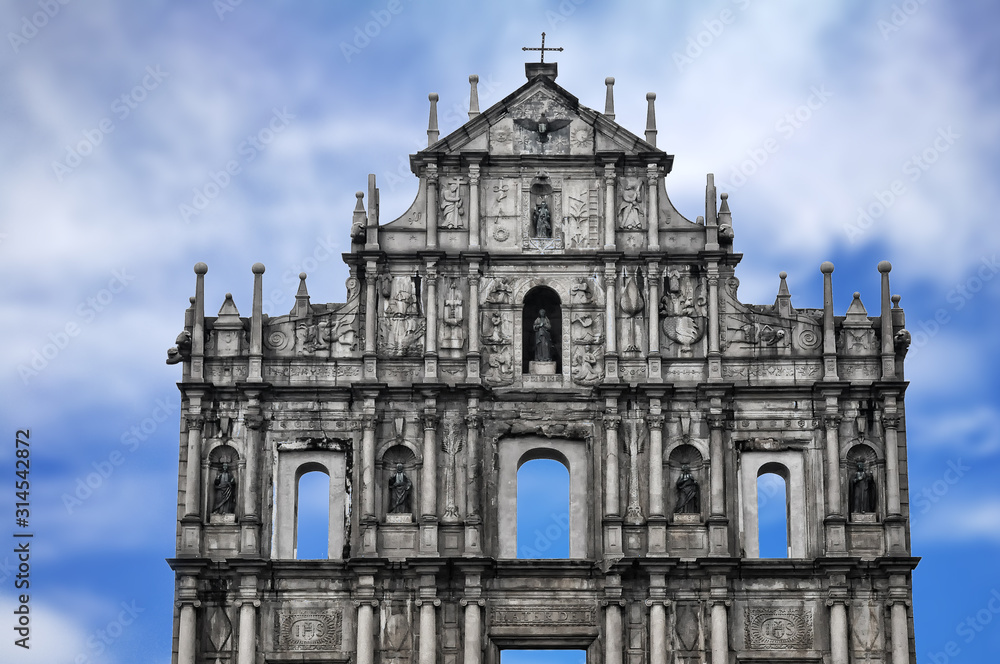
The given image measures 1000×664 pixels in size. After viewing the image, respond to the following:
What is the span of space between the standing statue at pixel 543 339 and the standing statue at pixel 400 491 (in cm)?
339

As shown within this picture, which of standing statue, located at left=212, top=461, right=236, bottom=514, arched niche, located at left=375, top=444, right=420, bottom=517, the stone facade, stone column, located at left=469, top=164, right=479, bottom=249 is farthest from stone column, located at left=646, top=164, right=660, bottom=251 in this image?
standing statue, located at left=212, top=461, right=236, bottom=514

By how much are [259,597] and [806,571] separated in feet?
32.7

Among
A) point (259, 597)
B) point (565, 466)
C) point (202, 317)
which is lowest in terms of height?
point (259, 597)

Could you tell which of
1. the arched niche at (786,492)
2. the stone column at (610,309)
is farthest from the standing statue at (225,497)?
the arched niche at (786,492)

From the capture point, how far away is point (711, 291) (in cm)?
3978

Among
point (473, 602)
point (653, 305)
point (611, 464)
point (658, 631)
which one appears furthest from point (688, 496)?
point (473, 602)

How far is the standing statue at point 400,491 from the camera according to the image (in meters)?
38.7

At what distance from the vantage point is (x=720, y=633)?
37719mm

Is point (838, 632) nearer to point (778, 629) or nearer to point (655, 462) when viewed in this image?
point (778, 629)

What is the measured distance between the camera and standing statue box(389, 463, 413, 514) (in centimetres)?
3869

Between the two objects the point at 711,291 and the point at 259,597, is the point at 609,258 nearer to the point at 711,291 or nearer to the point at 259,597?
the point at 711,291

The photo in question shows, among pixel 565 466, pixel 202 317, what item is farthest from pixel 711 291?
pixel 202 317

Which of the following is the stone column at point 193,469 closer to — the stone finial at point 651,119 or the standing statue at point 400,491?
the standing statue at point 400,491

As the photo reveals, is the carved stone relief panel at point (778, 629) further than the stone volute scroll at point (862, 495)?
No
